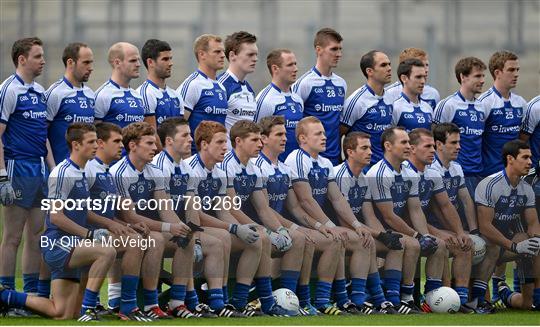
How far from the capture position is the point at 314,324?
886 centimetres

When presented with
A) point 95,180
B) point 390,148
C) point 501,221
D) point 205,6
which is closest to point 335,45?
point 390,148

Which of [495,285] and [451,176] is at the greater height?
[451,176]

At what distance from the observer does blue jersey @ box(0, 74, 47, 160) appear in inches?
367

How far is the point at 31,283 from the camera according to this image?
30.3 feet

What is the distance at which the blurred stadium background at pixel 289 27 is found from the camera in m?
16.1

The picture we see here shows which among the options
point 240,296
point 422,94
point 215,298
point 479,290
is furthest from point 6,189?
point 422,94

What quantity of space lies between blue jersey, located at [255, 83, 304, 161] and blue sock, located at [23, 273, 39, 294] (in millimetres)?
2032

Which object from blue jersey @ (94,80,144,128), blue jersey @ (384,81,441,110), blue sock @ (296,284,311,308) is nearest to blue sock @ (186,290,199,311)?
blue sock @ (296,284,311,308)

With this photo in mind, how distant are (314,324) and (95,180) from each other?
5.39 feet

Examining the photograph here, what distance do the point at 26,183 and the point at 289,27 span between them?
7.22 m

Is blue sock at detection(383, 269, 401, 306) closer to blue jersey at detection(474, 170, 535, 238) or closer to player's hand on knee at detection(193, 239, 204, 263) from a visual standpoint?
blue jersey at detection(474, 170, 535, 238)

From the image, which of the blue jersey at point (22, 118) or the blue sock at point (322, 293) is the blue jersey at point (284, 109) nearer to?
the blue sock at point (322, 293)

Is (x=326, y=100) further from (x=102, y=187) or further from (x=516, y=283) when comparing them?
(x=102, y=187)

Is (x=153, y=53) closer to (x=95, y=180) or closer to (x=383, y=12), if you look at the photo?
(x=95, y=180)
